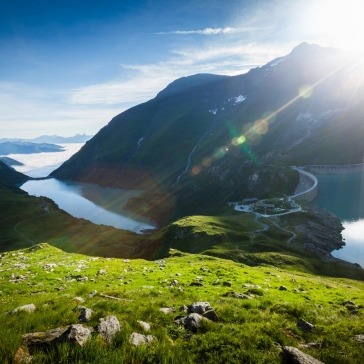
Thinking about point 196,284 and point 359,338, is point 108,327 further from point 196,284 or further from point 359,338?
point 196,284

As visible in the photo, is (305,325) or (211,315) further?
(211,315)

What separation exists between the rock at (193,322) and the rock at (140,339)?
6.08 ft

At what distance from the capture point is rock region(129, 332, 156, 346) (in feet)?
34.0

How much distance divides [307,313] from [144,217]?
183028 mm

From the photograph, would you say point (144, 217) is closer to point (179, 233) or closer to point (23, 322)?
point (179, 233)

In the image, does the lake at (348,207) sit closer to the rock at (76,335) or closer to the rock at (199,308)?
the rock at (199,308)

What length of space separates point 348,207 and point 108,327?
159879 mm

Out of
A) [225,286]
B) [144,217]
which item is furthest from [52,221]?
[225,286]

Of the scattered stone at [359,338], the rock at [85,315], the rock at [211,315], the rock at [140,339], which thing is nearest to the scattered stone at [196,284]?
the rock at [211,315]

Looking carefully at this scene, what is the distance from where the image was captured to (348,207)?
150375 mm

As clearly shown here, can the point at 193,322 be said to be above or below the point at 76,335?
below

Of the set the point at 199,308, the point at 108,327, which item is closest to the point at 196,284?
the point at 199,308

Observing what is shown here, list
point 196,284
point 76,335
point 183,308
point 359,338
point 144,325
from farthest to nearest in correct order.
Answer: point 196,284, point 183,308, point 359,338, point 144,325, point 76,335

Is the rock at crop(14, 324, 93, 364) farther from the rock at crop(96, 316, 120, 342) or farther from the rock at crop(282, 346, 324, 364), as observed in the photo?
the rock at crop(282, 346, 324, 364)
